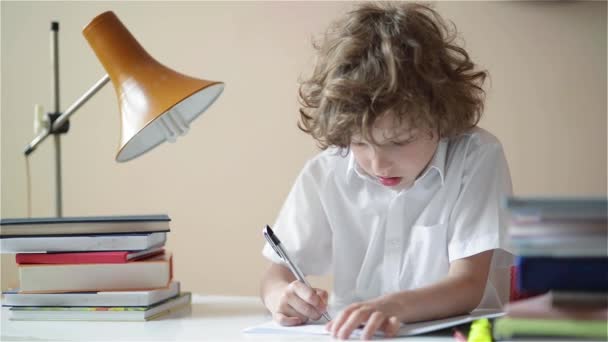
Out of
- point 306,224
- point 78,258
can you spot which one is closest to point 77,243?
point 78,258

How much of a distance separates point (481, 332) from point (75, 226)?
0.64 metres

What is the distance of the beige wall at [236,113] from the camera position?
1.89 meters

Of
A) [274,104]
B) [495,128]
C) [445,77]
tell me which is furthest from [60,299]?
[495,128]

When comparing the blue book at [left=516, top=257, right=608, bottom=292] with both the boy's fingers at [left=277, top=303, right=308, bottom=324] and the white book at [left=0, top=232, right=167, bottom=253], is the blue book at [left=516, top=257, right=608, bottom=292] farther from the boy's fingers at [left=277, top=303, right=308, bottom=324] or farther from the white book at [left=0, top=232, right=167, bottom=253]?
the white book at [left=0, top=232, right=167, bottom=253]

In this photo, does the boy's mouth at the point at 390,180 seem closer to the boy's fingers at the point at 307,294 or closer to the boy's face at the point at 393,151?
the boy's face at the point at 393,151

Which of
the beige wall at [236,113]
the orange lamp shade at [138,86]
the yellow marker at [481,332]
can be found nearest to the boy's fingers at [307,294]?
the yellow marker at [481,332]

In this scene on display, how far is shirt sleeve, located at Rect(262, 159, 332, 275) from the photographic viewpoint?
1223 millimetres

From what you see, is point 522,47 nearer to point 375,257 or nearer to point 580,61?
point 580,61

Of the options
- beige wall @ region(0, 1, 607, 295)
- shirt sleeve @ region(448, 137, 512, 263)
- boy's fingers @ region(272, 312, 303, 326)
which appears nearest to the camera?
boy's fingers @ region(272, 312, 303, 326)

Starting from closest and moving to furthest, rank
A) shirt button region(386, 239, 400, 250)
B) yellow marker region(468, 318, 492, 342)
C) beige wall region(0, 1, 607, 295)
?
yellow marker region(468, 318, 492, 342) → shirt button region(386, 239, 400, 250) → beige wall region(0, 1, 607, 295)

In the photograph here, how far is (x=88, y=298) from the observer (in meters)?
1.06

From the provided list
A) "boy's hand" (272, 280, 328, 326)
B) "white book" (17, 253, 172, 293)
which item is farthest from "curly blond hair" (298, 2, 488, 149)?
"white book" (17, 253, 172, 293)

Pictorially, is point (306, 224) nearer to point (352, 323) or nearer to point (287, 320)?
point (287, 320)

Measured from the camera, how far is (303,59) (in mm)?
2062
